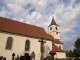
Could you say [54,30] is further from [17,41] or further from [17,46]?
[17,46]

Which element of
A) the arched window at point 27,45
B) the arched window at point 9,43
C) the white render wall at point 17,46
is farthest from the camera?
the arched window at point 27,45

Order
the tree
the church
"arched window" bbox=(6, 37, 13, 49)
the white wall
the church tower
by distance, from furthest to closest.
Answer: the church tower
the tree
the white wall
"arched window" bbox=(6, 37, 13, 49)
the church

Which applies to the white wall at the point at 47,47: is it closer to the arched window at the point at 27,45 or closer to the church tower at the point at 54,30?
the arched window at the point at 27,45

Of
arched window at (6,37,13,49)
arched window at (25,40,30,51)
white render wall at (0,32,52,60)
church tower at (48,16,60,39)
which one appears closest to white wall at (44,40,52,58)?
white render wall at (0,32,52,60)

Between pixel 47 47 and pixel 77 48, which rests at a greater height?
pixel 47 47

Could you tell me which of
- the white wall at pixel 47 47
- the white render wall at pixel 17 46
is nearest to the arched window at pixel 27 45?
the white render wall at pixel 17 46

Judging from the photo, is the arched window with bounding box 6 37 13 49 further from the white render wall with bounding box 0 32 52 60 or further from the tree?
the tree

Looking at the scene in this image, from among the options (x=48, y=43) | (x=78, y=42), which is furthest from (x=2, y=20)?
(x=78, y=42)

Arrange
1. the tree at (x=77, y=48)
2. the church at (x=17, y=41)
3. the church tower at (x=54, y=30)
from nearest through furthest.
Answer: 1. the church at (x=17, y=41)
2. the tree at (x=77, y=48)
3. the church tower at (x=54, y=30)

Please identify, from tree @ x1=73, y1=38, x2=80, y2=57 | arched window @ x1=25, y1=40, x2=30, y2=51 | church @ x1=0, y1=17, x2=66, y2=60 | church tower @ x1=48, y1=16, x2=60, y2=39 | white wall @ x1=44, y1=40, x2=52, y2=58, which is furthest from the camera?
church tower @ x1=48, y1=16, x2=60, y2=39

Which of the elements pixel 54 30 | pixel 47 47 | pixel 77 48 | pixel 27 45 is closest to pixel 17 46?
pixel 27 45

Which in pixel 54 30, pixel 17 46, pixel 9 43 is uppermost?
pixel 54 30

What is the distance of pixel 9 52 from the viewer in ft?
70.0

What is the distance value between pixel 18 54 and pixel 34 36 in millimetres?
5676
